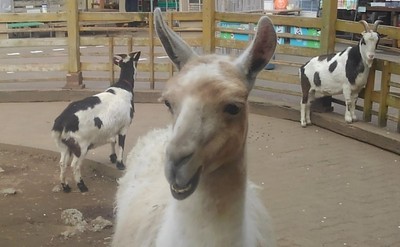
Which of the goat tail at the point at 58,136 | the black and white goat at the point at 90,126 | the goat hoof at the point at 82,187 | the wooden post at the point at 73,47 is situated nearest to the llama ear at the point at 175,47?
the black and white goat at the point at 90,126

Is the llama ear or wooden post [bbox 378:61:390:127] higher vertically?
the llama ear

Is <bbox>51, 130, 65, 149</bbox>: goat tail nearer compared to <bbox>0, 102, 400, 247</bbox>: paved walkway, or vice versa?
<bbox>0, 102, 400, 247</bbox>: paved walkway

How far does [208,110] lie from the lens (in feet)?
8.00

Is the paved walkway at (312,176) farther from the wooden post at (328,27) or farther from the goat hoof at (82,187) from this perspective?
the wooden post at (328,27)

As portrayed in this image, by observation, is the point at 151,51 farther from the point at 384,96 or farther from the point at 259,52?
the point at 259,52

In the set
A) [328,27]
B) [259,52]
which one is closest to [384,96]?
[328,27]

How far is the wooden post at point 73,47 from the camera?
11852 mm

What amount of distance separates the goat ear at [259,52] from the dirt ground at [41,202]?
3395 mm

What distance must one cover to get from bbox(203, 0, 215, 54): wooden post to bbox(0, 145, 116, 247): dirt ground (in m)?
4.52

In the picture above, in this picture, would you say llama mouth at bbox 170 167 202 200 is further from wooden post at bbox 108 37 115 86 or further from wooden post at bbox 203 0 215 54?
wooden post at bbox 108 37 115 86

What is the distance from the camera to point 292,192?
21.6 feet

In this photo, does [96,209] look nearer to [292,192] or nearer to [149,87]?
[292,192]

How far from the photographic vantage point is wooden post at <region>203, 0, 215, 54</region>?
11.6 meters

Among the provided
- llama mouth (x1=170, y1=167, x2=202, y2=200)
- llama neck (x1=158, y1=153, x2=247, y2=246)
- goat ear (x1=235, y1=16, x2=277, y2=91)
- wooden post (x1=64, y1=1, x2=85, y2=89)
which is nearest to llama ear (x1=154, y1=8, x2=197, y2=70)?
goat ear (x1=235, y1=16, x2=277, y2=91)
